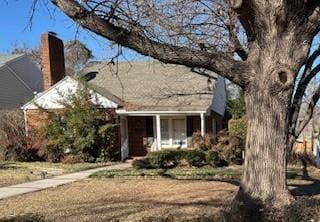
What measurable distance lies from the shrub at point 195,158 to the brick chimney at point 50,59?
11690 mm

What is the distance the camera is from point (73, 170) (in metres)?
20.6

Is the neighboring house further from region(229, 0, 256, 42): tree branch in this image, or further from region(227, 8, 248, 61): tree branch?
region(229, 0, 256, 42): tree branch

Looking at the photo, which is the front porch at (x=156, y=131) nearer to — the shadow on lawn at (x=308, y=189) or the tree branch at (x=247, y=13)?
the shadow on lawn at (x=308, y=189)

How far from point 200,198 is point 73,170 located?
10210mm

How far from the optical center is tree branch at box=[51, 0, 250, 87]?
7.71m

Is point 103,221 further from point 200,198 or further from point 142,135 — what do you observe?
point 142,135

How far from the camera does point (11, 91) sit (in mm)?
36344

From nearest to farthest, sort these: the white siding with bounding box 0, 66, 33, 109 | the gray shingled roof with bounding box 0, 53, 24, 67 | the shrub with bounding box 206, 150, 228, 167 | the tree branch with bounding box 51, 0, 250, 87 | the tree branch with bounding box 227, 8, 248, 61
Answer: the tree branch with bounding box 51, 0, 250, 87 < the tree branch with bounding box 227, 8, 248, 61 < the shrub with bounding box 206, 150, 228, 167 < the white siding with bounding box 0, 66, 33, 109 < the gray shingled roof with bounding box 0, 53, 24, 67

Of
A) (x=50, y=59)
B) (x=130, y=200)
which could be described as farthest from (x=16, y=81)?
(x=130, y=200)

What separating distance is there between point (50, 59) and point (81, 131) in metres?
6.78

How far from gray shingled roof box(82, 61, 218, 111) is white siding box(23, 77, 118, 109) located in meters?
1.27

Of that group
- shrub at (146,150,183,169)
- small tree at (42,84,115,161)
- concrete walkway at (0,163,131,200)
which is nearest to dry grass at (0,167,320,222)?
concrete walkway at (0,163,131,200)

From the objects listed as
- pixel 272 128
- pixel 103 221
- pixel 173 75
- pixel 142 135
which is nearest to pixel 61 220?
pixel 103 221

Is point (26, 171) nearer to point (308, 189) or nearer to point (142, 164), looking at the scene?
point (142, 164)
